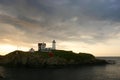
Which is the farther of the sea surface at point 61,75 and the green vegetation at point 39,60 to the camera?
the green vegetation at point 39,60

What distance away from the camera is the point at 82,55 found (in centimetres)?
15762

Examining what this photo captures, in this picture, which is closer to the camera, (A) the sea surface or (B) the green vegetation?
(A) the sea surface

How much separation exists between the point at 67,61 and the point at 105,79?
222 feet

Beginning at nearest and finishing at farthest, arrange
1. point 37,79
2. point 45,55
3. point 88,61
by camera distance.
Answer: point 37,79 → point 45,55 → point 88,61

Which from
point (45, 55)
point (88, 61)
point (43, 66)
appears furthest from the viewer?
point (88, 61)

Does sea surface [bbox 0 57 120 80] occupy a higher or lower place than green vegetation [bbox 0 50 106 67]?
lower

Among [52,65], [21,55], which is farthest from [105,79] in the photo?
[21,55]

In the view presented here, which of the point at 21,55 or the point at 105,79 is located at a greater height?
the point at 21,55

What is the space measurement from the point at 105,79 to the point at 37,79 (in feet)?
79.2

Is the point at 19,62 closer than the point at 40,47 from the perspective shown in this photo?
Yes

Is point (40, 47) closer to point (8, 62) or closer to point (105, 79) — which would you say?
point (8, 62)

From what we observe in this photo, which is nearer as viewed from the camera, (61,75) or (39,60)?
(61,75)

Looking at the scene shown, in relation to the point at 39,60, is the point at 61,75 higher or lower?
lower

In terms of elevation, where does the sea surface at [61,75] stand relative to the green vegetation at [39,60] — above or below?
below
